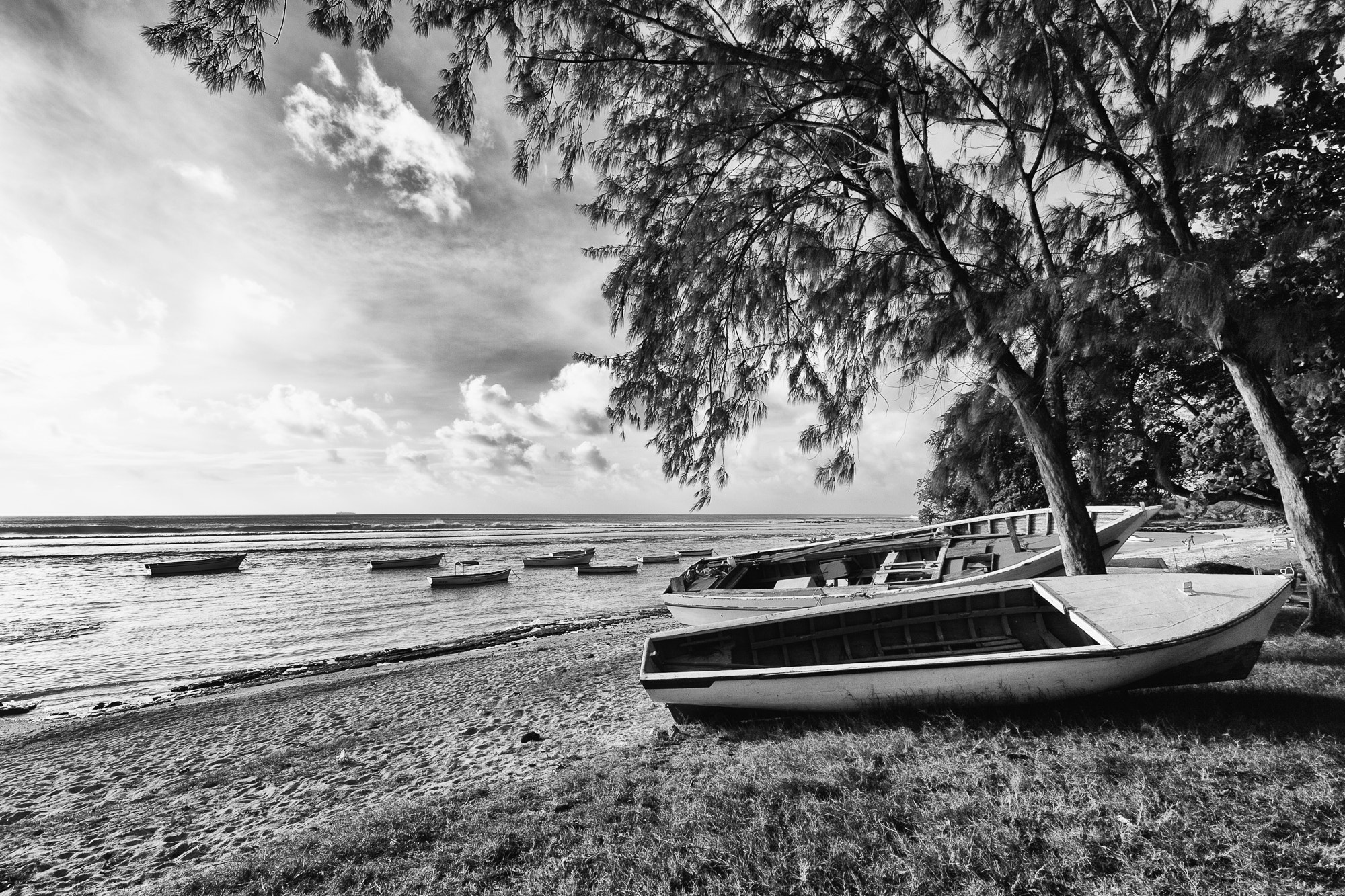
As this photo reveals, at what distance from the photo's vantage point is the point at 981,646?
6945 mm

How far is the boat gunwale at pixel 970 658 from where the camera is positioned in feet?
15.5

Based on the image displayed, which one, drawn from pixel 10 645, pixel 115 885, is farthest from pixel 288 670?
pixel 10 645

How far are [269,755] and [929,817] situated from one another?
9.00 m

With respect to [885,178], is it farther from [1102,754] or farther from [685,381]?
[1102,754]

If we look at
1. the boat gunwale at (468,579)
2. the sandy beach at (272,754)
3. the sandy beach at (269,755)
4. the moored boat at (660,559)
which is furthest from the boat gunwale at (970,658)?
the moored boat at (660,559)

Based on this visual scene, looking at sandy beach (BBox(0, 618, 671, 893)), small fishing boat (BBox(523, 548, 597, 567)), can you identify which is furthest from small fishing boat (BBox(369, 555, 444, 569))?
sandy beach (BBox(0, 618, 671, 893))

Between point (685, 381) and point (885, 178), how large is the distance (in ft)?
14.4

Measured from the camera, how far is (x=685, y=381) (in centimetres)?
607

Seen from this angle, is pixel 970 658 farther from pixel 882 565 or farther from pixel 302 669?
pixel 302 669

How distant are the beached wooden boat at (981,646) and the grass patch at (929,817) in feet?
1.19

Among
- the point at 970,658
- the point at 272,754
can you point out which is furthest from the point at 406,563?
the point at 970,658

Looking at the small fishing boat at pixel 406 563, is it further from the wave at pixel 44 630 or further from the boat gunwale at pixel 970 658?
the boat gunwale at pixel 970 658

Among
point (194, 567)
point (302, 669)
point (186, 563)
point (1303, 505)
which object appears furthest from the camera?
point (194, 567)

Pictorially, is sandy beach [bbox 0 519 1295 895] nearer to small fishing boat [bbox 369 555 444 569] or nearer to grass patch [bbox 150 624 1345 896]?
grass patch [bbox 150 624 1345 896]
